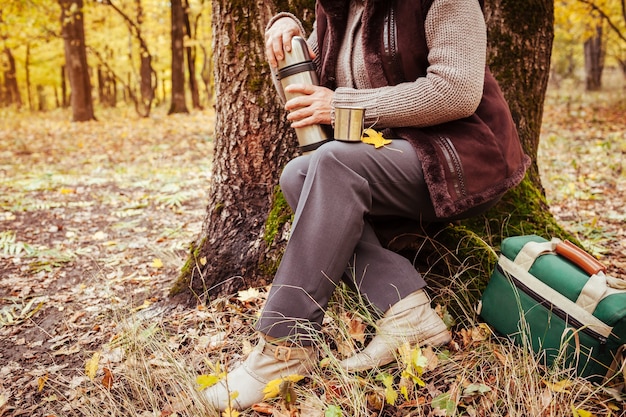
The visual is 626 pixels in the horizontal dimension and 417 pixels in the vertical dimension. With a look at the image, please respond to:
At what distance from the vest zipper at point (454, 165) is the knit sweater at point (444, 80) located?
106 millimetres

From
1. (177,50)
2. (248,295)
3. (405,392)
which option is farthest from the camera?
(177,50)

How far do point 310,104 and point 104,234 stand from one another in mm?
2841

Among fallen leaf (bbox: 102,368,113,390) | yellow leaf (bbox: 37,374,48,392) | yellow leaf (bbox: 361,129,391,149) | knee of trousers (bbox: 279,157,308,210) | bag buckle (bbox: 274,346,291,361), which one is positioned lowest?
yellow leaf (bbox: 37,374,48,392)

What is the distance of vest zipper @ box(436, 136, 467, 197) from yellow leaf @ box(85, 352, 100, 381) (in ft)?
5.61

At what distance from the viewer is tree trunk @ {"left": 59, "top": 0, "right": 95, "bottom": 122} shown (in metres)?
11.1

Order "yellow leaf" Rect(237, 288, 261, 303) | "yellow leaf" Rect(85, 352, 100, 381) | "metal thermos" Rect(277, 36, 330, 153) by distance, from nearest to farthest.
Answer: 1. "yellow leaf" Rect(85, 352, 100, 381)
2. "metal thermos" Rect(277, 36, 330, 153)
3. "yellow leaf" Rect(237, 288, 261, 303)

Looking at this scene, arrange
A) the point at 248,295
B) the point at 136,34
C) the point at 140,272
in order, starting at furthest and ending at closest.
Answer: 1. the point at 136,34
2. the point at 140,272
3. the point at 248,295

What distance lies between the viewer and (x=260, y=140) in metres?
2.63

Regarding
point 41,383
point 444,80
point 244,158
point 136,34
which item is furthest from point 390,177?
point 136,34

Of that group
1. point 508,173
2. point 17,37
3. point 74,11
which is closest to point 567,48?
point 74,11

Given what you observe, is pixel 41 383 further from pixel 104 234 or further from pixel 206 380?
pixel 104 234

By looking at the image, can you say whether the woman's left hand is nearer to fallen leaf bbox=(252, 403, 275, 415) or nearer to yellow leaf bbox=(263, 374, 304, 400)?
yellow leaf bbox=(263, 374, 304, 400)

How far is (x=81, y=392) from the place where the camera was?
1.83 m

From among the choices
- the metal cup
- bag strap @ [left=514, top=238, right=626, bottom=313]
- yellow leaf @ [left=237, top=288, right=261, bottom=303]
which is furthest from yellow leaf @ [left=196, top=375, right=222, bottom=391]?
bag strap @ [left=514, top=238, right=626, bottom=313]
